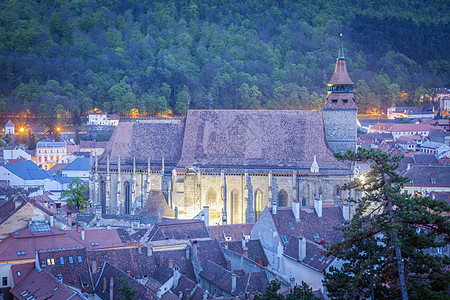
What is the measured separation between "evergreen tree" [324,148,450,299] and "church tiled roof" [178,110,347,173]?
112 feet

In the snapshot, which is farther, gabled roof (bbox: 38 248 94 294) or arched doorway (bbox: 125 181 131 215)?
arched doorway (bbox: 125 181 131 215)

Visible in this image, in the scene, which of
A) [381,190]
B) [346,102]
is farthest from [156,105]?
[381,190]

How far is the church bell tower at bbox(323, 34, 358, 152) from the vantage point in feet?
218

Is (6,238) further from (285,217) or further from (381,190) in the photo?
(381,190)

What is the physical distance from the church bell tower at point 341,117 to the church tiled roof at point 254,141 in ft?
3.74

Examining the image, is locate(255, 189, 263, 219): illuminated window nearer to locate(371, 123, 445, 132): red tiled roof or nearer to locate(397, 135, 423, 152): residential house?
locate(397, 135, 423, 152): residential house

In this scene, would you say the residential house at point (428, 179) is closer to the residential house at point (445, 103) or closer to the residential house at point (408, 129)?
the residential house at point (408, 129)

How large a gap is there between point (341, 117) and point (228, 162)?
513 inches

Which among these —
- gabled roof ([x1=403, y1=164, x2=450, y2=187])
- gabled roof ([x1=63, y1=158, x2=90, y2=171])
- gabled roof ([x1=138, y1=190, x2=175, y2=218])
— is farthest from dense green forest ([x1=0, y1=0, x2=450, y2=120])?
gabled roof ([x1=138, y1=190, x2=175, y2=218])

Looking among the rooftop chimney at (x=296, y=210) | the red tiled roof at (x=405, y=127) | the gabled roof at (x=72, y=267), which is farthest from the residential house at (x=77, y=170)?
the red tiled roof at (x=405, y=127)

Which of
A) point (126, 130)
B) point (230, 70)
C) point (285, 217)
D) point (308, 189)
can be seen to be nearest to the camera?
point (285, 217)

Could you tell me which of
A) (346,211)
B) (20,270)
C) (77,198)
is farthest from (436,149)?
(20,270)

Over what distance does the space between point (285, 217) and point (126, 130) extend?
2718cm

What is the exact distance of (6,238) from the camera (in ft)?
151
